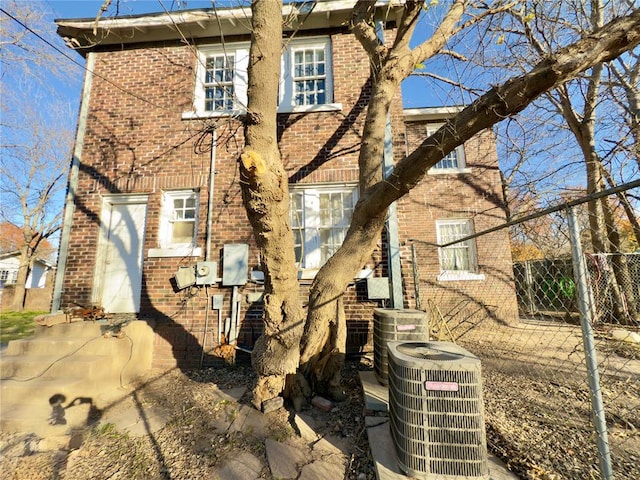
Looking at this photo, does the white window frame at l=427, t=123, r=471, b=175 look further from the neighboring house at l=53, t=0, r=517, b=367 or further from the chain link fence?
the neighboring house at l=53, t=0, r=517, b=367

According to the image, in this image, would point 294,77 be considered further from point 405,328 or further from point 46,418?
point 46,418

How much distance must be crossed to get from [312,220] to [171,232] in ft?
9.88

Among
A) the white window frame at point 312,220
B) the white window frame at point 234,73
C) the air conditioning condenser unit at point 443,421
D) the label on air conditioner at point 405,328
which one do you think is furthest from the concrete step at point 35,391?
the white window frame at point 234,73

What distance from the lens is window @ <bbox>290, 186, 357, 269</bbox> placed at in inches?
228

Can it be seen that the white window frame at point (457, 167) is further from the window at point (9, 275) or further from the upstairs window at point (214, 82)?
the window at point (9, 275)

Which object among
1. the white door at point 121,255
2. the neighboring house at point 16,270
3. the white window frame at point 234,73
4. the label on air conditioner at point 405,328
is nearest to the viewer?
the label on air conditioner at point 405,328

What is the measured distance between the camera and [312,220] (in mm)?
5832

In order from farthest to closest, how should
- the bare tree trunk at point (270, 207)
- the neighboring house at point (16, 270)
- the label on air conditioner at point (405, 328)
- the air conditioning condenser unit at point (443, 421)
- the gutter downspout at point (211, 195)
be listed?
1. the neighboring house at point (16, 270)
2. the gutter downspout at point (211, 195)
3. the label on air conditioner at point (405, 328)
4. the bare tree trunk at point (270, 207)
5. the air conditioning condenser unit at point (443, 421)

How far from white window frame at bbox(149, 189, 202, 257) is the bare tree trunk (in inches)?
119

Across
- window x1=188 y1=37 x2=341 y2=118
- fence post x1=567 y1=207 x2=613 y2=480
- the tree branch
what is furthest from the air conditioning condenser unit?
window x1=188 y1=37 x2=341 y2=118

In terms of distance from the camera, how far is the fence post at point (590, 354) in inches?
76.7

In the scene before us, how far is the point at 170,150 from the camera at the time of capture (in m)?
6.12

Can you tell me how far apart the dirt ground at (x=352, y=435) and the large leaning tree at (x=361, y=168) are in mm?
660

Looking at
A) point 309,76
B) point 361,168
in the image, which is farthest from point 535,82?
point 309,76
